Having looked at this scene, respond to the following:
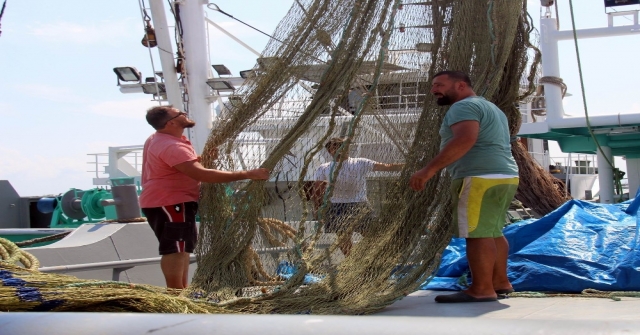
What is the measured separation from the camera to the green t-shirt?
3.73m

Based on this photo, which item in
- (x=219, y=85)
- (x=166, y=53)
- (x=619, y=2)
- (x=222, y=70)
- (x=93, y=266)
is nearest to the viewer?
(x=93, y=266)

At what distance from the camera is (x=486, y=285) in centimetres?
377

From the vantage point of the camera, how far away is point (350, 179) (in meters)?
4.25

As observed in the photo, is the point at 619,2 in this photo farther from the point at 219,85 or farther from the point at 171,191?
the point at 171,191

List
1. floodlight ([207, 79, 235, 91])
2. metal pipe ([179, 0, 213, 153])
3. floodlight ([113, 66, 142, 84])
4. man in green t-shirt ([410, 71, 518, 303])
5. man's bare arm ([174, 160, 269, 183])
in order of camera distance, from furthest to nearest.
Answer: floodlight ([113, 66, 142, 84])
floodlight ([207, 79, 235, 91])
metal pipe ([179, 0, 213, 153])
man's bare arm ([174, 160, 269, 183])
man in green t-shirt ([410, 71, 518, 303])

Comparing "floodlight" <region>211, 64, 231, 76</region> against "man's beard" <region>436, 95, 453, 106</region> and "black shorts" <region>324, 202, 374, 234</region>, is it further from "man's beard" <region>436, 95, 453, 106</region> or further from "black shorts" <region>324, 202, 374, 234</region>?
"man's beard" <region>436, 95, 453, 106</region>

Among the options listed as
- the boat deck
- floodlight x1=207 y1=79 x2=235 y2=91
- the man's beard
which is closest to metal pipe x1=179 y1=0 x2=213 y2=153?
floodlight x1=207 y1=79 x2=235 y2=91

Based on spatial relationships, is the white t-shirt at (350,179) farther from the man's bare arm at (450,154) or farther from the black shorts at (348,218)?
the man's bare arm at (450,154)

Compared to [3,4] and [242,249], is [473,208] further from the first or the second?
[3,4]

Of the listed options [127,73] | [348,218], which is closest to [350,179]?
[348,218]

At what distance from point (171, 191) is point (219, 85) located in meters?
5.48

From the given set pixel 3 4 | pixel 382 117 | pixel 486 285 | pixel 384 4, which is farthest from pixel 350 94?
pixel 3 4

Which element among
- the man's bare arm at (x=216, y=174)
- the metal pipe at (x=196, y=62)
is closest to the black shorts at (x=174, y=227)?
the man's bare arm at (x=216, y=174)

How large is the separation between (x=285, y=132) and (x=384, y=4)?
0.89 m
